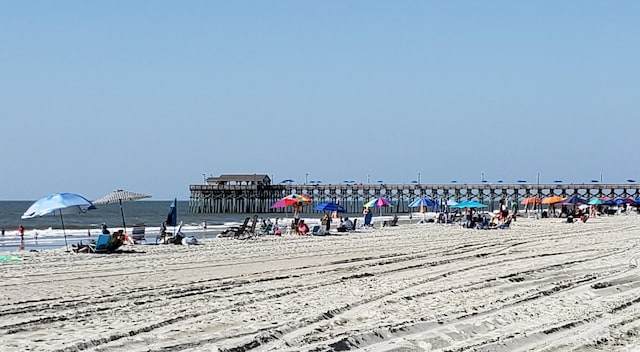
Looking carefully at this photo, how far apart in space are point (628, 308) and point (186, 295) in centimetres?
455

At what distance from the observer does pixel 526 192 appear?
76.0 m

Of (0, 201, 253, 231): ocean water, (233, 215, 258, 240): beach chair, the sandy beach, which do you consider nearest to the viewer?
the sandy beach

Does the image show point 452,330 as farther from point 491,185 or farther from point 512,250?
point 491,185

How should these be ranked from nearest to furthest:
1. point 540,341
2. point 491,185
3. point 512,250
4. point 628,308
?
point 540,341
point 628,308
point 512,250
point 491,185

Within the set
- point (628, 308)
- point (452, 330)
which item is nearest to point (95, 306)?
point (452, 330)

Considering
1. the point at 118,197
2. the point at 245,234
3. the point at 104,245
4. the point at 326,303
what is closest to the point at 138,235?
the point at 118,197

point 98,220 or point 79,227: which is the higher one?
point 79,227

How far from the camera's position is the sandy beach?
6602 mm

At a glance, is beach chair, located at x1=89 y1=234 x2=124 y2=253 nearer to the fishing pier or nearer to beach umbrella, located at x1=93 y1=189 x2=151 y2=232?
beach umbrella, located at x1=93 y1=189 x2=151 y2=232

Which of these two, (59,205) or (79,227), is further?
(79,227)

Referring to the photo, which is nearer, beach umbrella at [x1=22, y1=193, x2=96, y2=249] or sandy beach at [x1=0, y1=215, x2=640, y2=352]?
sandy beach at [x1=0, y1=215, x2=640, y2=352]

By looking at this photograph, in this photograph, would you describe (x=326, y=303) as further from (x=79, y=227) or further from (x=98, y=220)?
(x=98, y=220)

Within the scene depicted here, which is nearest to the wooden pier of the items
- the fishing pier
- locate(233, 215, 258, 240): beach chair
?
the fishing pier

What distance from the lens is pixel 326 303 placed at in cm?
852
